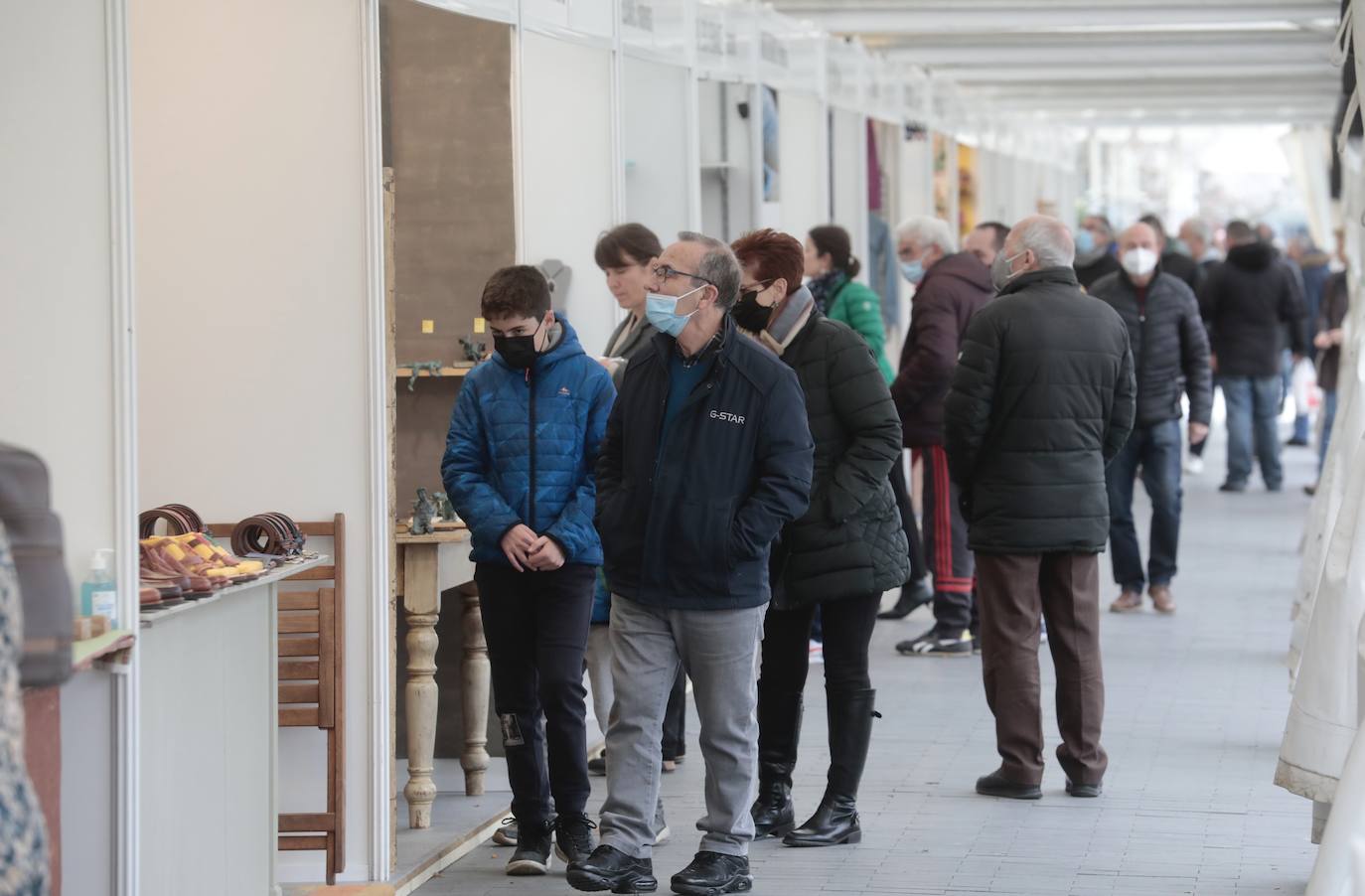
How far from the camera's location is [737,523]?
16.0 feet

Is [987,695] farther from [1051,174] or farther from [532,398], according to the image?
[1051,174]

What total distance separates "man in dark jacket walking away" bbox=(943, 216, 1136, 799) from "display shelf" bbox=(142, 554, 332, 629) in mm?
2060

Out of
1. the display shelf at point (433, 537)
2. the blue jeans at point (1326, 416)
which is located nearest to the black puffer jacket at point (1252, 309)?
the blue jeans at point (1326, 416)

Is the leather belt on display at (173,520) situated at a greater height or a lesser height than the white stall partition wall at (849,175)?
lesser

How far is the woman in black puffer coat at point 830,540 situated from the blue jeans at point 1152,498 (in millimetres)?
4206

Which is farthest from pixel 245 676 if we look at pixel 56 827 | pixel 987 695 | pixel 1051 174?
pixel 1051 174

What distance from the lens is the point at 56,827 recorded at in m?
3.75

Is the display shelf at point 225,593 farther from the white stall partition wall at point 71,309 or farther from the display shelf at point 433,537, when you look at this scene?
the display shelf at point 433,537

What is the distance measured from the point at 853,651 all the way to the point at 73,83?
8.80 ft

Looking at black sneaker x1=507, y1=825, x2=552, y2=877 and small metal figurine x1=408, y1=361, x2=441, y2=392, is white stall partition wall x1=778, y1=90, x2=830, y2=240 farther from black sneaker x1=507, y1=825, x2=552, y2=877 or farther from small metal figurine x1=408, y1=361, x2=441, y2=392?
black sneaker x1=507, y1=825, x2=552, y2=877

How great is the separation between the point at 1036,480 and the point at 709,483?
5.18 ft

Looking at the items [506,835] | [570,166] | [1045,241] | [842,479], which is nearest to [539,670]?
[506,835]

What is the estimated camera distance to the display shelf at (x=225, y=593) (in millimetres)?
4023

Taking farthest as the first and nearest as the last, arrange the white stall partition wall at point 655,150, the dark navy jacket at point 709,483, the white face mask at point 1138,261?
the white face mask at point 1138,261, the white stall partition wall at point 655,150, the dark navy jacket at point 709,483
